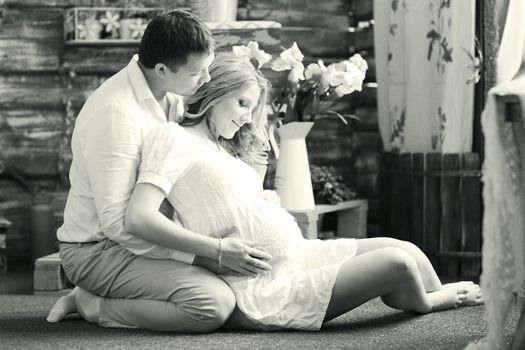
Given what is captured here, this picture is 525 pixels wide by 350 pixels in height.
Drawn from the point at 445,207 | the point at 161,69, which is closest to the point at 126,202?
the point at 161,69

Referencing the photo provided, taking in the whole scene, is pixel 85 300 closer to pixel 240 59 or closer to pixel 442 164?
pixel 240 59

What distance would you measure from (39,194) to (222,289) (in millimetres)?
1937

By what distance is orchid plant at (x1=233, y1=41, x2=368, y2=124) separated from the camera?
11.5ft

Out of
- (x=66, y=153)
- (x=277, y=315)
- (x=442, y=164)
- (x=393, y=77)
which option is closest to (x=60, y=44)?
(x=66, y=153)

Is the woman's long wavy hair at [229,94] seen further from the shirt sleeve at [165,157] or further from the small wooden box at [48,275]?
the small wooden box at [48,275]

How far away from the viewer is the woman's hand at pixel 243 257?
2.64 metres

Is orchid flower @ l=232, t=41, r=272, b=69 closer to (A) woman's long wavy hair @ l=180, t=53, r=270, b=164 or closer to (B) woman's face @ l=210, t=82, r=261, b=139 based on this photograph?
(A) woman's long wavy hair @ l=180, t=53, r=270, b=164

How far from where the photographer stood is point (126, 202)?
269cm

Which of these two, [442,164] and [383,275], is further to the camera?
[442,164]

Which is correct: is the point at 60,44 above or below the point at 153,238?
above

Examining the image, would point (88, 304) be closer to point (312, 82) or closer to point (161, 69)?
point (161, 69)

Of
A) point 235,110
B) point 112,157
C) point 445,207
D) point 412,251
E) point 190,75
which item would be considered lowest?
point 445,207

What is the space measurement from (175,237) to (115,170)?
279 mm

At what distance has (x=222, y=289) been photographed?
266 centimetres
